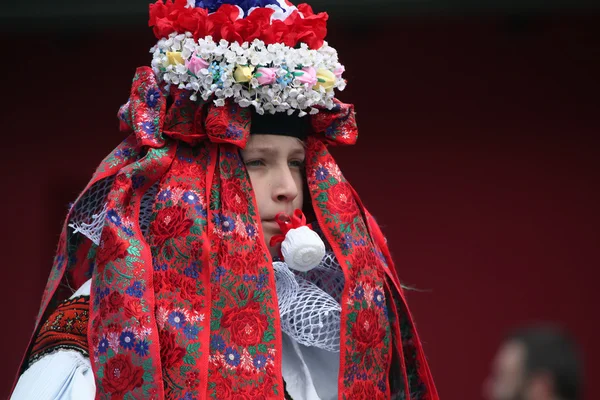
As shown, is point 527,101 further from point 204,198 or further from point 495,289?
point 204,198

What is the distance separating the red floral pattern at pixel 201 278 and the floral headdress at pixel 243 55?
0.24 ft

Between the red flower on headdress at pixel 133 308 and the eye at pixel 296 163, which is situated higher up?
the eye at pixel 296 163

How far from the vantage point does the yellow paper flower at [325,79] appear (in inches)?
119

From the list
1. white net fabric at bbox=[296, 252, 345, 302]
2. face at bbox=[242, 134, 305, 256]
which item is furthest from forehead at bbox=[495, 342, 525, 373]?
face at bbox=[242, 134, 305, 256]

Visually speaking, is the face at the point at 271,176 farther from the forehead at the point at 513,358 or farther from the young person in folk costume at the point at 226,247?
the forehead at the point at 513,358

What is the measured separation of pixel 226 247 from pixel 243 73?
40cm

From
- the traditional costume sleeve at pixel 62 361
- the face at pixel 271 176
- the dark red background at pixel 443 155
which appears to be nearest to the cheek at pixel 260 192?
the face at pixel 271 176

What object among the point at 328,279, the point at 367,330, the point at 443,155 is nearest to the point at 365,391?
the point at 367,330

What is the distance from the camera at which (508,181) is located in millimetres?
5613

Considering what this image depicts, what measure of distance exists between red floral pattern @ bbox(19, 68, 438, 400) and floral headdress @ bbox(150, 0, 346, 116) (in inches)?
2.9

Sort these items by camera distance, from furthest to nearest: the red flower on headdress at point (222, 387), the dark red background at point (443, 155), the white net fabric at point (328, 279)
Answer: the dark red background at point (443, 155)
the white net fabric at point (328, 279)
the red flower on headdress at point (222, 387)

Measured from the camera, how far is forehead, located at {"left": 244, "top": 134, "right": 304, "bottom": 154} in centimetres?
300

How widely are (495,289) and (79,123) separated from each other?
201 centimetres

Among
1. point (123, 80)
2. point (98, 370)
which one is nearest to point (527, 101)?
point (123, 80)
